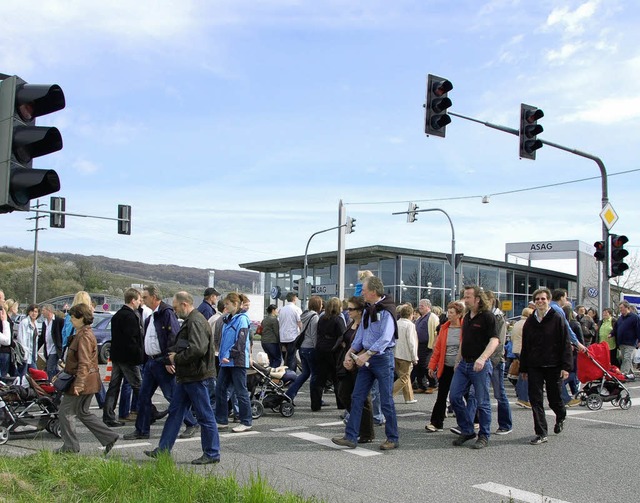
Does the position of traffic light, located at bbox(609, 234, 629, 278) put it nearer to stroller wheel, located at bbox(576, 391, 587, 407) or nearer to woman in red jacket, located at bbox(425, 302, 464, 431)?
stroller wheel, located at bbox(576, 391, 587, 407)

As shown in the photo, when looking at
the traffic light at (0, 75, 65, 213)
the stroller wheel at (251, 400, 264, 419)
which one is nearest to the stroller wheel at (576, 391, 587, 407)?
the stroller wheel at (251, 400, 264, 419)

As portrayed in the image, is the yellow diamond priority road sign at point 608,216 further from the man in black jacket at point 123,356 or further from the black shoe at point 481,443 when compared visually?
the man in black jacket at point 123,356

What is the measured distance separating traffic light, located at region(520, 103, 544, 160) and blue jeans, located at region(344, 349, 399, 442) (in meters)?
8.38

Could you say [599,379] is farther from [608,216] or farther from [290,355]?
[608,216]

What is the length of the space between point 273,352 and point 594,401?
6.14 meters

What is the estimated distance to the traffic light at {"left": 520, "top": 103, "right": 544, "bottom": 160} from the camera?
48.3 feet

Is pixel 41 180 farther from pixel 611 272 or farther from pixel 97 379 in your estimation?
pixel 611 272

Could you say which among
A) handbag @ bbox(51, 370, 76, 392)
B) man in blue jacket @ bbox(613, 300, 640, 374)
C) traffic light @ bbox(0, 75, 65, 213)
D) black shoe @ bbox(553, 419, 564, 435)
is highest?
traffic light @ bbox(0, 75, 65, 213)

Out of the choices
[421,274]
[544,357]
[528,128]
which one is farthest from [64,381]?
[421,274]

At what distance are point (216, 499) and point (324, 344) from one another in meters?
5.95

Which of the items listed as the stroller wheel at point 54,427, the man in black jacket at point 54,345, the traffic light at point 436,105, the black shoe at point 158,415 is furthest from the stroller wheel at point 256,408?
the traffic light at point 436,105

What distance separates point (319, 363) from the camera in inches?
443

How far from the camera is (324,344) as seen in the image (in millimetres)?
11094

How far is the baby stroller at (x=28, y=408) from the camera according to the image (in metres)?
8.30
